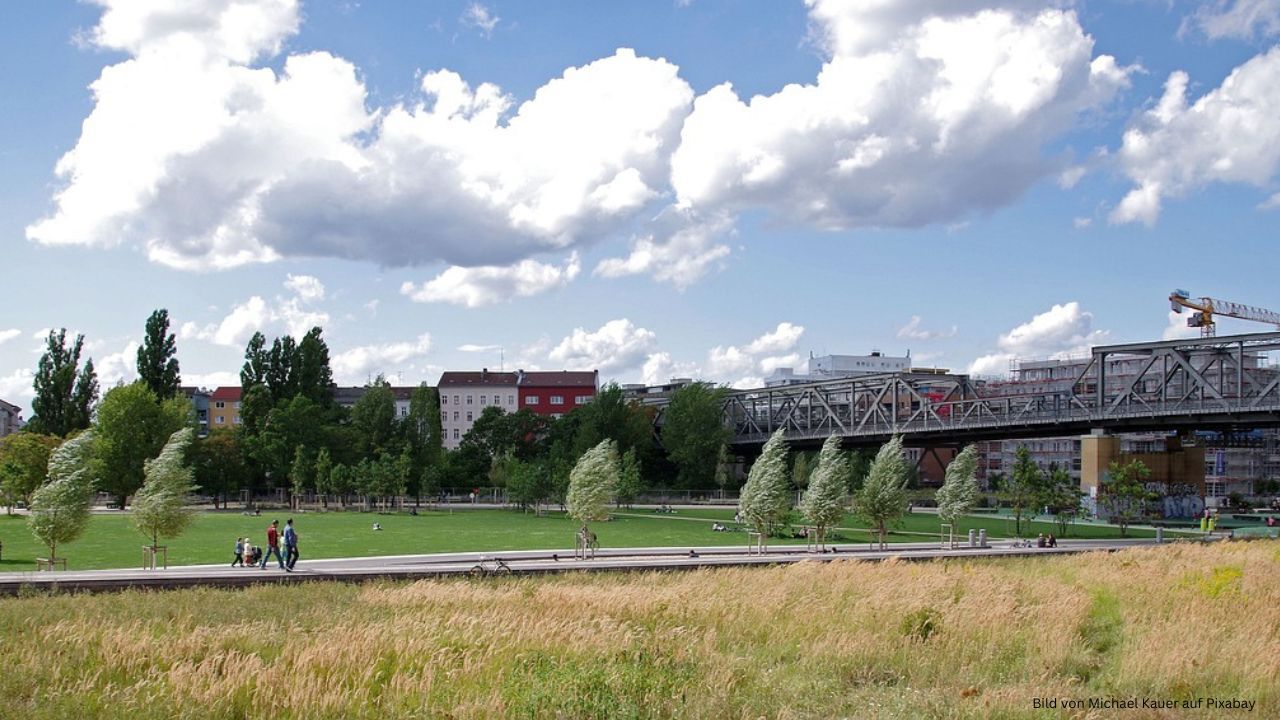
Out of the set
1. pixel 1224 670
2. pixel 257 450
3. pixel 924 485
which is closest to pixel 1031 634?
pixel 1224 670

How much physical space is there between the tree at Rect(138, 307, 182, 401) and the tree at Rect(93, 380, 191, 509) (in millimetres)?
15843

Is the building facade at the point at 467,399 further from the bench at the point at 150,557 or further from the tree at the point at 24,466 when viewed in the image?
the bench at the point at 150,557

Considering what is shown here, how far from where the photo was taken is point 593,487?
49.4 metres

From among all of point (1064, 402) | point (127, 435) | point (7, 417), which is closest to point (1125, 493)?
point (1064, 402)

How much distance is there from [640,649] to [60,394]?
106m

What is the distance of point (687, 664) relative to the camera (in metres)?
15.8

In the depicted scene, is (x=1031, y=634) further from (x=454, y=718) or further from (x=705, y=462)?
(x=705, y=462)

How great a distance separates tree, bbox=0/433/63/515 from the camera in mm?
82000

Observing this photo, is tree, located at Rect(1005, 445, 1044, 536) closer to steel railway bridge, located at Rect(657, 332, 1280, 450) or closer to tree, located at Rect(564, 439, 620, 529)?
tree, located at Rect(564, 439, 620, 529)


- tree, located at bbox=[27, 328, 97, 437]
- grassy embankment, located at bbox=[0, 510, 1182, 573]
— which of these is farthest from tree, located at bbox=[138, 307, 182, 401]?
grassy embankment, located at bbox=[0, 510, 1182, 573]

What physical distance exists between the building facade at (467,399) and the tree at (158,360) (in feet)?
239

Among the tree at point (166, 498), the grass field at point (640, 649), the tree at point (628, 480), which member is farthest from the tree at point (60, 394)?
the grass field at point (640, 649)

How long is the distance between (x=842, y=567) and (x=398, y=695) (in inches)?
746

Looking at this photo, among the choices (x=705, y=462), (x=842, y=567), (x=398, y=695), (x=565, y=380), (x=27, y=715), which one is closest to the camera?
(x=27, y=715)
